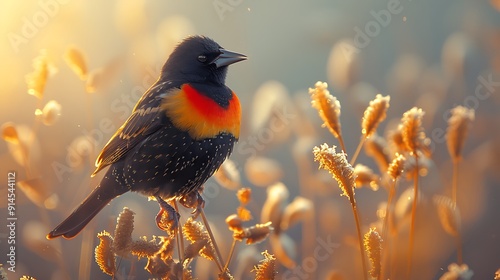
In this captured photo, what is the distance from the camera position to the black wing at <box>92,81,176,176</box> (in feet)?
5.49

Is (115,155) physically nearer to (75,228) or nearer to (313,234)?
(75,228)

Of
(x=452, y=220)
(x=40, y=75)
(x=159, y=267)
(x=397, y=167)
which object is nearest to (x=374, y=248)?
(x=397, y=167)

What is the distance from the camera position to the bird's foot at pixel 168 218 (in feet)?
4.52

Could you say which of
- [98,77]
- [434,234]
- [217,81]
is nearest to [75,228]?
[98,77]

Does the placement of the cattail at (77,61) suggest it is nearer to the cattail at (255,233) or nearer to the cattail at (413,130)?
the cattail at (255,233)

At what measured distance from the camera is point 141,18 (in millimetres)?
1850

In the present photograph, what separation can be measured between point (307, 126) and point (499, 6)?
65 centimetres

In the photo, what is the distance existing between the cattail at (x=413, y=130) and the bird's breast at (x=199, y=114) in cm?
57

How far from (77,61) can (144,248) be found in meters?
0.67

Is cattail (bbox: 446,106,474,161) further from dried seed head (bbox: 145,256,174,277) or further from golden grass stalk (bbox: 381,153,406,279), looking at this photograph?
dried seed head (bbox: 145,256,174,277)

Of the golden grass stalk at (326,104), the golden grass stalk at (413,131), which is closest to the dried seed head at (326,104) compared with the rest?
the golden grass stalk at (326,104)

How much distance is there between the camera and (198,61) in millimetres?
1789

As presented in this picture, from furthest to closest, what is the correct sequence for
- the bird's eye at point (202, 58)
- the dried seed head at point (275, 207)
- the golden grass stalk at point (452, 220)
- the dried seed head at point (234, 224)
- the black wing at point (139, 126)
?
1. the bird's eye at point (202, 58)
2. the black wing at point (139, 126)
3. the dried seed head at point (275, 207)
4. the golden grass stalk at point (452, 220)
5. the dried seed head at point (234, 224)

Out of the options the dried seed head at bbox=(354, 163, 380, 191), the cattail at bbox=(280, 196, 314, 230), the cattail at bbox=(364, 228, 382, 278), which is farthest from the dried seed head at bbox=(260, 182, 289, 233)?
the cattail at bbox=(364, 228, 382, 278)
